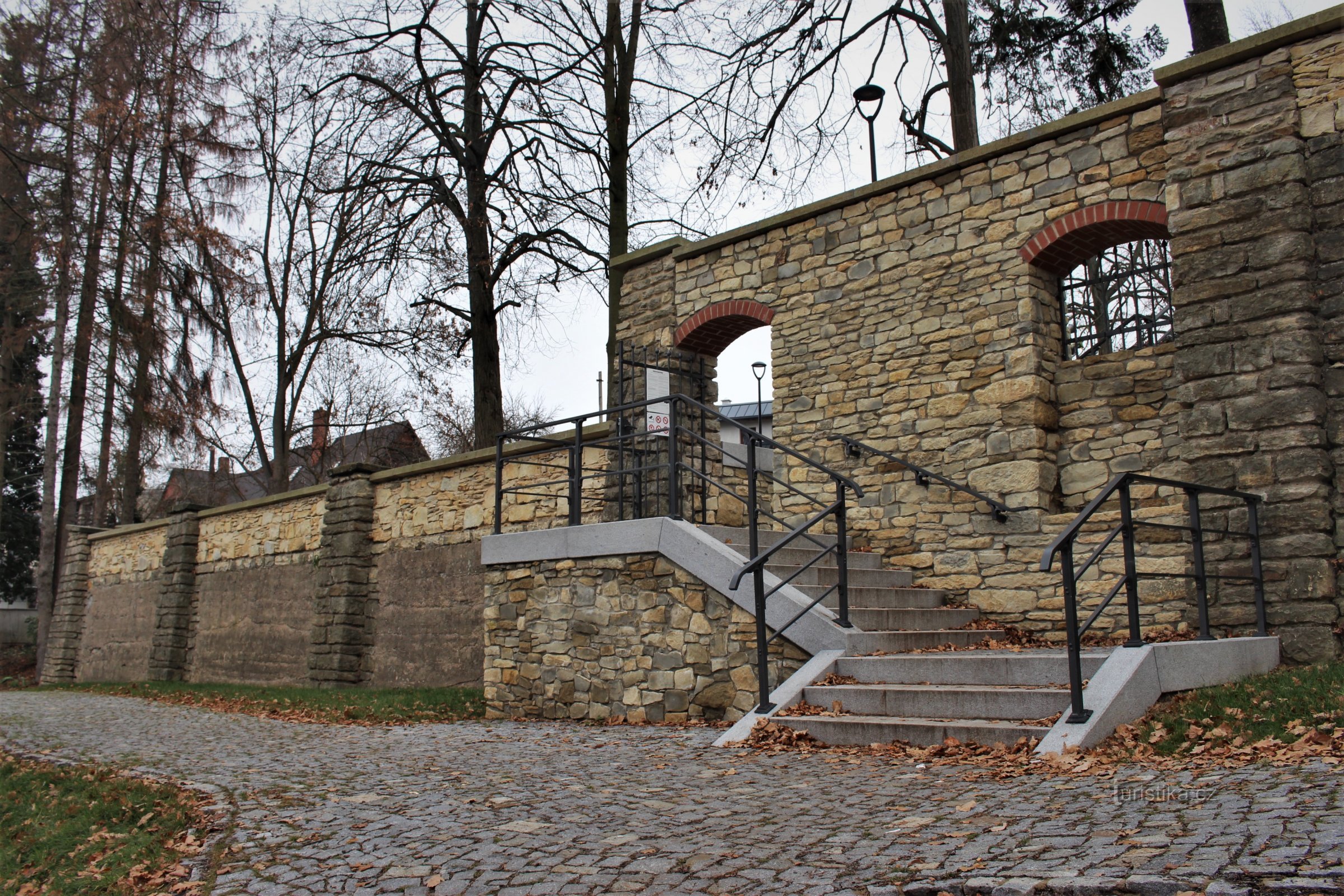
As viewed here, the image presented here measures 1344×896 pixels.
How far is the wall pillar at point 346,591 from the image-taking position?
12.1m

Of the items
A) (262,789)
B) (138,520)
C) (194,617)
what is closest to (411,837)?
(262,789)

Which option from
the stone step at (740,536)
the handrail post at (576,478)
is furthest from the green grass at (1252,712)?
the handrail post at (576,478)

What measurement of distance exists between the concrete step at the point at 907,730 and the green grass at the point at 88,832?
314 cm

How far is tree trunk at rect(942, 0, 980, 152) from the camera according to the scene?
12.7 metres

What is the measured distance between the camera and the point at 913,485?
8672mm

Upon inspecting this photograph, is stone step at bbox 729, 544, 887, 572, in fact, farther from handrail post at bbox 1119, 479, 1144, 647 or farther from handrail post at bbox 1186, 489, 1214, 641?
handrail post at bbox 1119, 479, 1144, 647

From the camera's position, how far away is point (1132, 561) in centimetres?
538

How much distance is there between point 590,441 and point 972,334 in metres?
3.67

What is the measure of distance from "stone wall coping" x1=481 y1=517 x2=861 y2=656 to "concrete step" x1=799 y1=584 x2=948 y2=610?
0.38 metres

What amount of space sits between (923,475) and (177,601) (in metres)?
12.9

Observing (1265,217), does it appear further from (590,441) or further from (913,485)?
(590,441)

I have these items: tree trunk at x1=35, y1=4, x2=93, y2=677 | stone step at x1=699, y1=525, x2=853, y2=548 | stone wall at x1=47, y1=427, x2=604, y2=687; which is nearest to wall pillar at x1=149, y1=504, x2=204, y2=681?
stone wall at x1=47, y1=427, x2=604, y2=687

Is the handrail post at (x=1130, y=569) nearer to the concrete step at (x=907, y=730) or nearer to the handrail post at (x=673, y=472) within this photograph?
the concrete step at (x=907, y=730)

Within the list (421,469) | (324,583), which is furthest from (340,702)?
(324,583)
